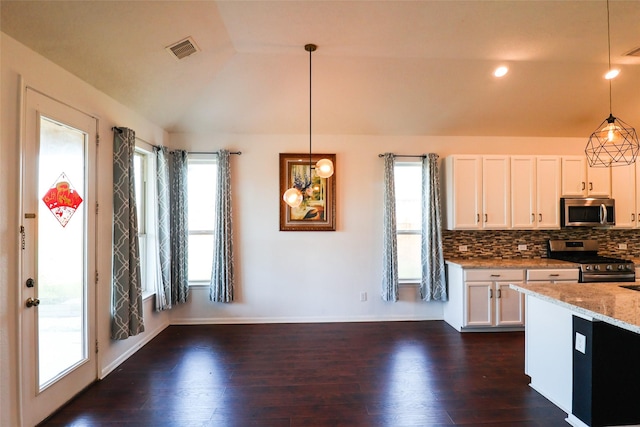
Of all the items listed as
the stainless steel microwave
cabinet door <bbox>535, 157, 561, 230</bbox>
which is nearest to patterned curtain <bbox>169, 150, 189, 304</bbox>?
cabinet door <bbox>535, 157, 561, 230</bbox>

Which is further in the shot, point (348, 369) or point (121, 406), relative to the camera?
point (348, 369)

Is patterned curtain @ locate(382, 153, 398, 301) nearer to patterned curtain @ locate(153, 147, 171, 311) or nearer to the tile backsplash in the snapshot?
the tile backsplash

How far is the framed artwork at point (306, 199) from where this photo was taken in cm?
420

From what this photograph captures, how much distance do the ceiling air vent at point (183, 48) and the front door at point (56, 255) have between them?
0.93m

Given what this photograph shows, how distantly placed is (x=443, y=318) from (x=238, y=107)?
13.3ft

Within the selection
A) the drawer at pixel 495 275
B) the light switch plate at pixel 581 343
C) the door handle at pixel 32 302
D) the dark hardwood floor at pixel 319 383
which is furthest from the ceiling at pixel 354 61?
the dark hardwood floor at pixel 319 383

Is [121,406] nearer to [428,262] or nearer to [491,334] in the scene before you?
[428,262]

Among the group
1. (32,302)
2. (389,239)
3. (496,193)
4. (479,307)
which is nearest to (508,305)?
(479,307)

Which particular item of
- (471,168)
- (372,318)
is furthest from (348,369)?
(471,168)

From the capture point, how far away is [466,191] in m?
4.04

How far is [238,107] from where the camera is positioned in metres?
3.76

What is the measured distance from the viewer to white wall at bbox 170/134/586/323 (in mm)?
4191

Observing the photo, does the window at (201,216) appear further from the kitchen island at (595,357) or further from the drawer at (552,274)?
the drawer at (552,274)

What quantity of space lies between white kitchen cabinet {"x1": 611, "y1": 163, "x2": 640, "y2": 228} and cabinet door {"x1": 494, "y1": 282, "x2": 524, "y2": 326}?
1.91m
